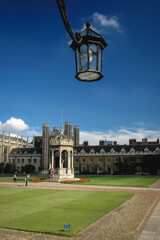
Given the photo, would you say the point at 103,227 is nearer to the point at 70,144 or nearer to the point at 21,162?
the point at 70,144

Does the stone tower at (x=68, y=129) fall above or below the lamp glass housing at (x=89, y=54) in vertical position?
above

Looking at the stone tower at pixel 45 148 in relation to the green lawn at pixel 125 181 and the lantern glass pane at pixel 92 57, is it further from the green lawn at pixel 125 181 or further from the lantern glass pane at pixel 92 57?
the lantern glass pane at pixel 92 57

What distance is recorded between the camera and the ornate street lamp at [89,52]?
4.06 m

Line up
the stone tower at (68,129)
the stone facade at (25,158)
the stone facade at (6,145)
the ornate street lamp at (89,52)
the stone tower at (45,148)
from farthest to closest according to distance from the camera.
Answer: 1. the stone facade at (6,145)
2. the stone tower at (68,129)
3. the stone facade at (25,158)
4. the stone tower at (45,148)
5. the ornate street lamp at (89,52)

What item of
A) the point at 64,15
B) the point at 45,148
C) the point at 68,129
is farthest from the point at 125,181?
the point at 68,129

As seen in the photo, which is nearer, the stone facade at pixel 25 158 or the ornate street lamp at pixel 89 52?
the ornate street lamp at pixel 89 52

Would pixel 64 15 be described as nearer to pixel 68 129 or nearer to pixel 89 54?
pixel 89 54

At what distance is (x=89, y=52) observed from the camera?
4.12 meters

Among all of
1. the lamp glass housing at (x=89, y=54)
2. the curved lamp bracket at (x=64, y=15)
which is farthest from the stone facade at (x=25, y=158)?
the curved lamp bracket at (x=64, y=15)

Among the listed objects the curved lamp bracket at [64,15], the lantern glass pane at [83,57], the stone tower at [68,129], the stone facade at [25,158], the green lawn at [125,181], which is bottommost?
the green lawn at [125,181]

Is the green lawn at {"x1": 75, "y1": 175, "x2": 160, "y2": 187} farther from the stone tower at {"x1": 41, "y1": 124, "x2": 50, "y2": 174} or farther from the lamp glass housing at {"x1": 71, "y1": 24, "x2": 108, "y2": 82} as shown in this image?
the stone tower at {"x1": 41, "y1": 124, "x2": 50, "y2": 174}

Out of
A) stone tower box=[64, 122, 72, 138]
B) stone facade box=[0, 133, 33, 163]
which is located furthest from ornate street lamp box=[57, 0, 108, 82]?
stone facade box=[0, 133, 33, 163]

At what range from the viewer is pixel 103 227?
852 cm

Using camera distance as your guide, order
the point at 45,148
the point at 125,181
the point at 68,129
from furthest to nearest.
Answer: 1. the point at 68,129
2. the point at 45,148
3. the point at 125,181
